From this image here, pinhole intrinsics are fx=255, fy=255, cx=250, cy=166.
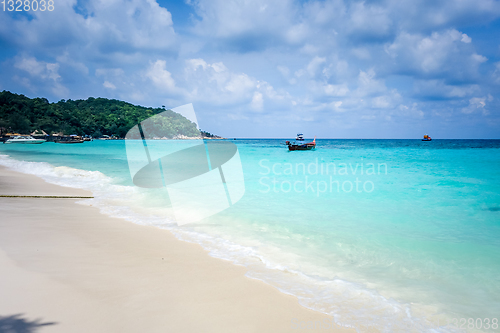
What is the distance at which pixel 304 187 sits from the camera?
508 inches

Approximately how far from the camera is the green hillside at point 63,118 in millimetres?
81000

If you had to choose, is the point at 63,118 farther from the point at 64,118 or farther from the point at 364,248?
the point at 364,248

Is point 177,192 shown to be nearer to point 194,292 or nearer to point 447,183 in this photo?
point 194,292

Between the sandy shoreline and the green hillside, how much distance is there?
58.3 m

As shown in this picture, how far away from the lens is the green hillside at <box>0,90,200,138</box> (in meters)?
81.0

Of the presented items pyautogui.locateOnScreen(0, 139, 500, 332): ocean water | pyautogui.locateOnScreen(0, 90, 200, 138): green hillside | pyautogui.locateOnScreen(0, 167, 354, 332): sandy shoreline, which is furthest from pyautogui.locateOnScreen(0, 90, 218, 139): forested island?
pyautogui.locateOnScreen(0, 167, 354, 332): sandy shoreline

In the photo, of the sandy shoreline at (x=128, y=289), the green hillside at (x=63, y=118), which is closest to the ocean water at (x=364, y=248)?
the sandy shoreline at (x=128, y=289)

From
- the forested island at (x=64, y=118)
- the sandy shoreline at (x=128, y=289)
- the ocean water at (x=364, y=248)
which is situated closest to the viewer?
the sandy shoreline at (x=128, y=289)

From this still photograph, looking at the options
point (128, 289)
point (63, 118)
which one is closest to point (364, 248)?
point (128, 289)

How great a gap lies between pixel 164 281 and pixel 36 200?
22.4ft

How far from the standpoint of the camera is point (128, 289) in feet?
10.0

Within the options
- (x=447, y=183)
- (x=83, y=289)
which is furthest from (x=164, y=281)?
(x=447, y=183)

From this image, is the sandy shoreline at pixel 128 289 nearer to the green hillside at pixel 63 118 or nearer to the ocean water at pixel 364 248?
the ocean water at pixel 364 248

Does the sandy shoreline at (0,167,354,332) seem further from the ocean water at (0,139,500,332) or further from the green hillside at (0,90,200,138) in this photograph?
the green hillside at (0,90,200,138)
